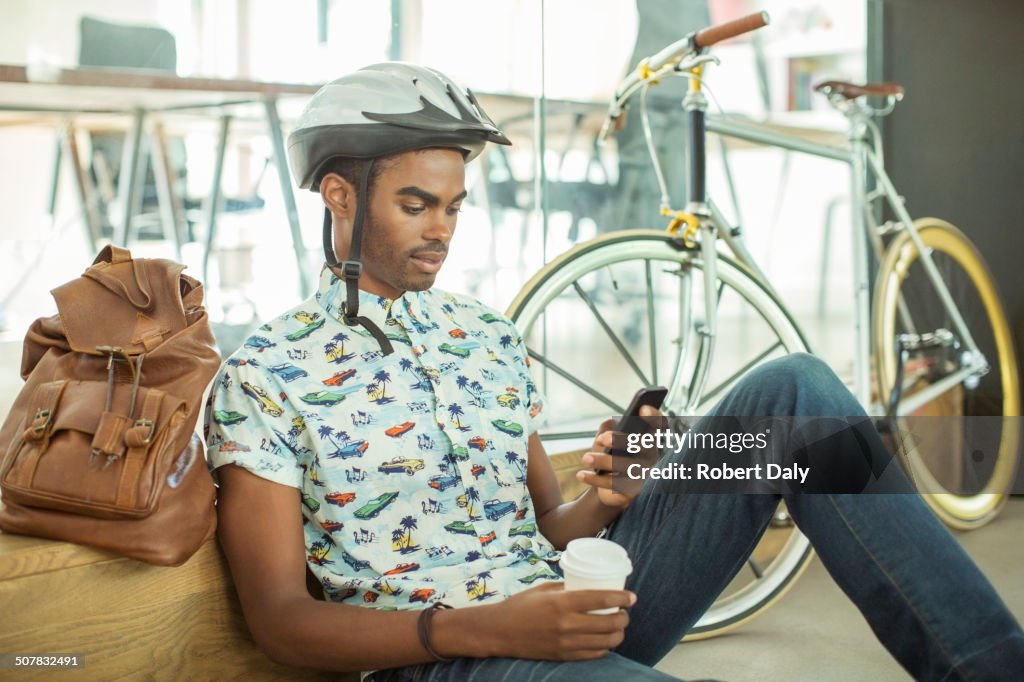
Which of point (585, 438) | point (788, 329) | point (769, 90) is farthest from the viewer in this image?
point (769, 90)

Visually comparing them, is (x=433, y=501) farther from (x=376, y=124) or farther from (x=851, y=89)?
(x=851, y=89)

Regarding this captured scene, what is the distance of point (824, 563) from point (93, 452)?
950 mm

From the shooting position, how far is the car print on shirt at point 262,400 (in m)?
1.32

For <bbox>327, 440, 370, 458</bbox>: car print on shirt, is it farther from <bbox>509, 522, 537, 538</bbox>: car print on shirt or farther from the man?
<bbox>509, 522, 537, 538</bbox>: car print on shirt

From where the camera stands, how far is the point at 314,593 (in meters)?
1.46

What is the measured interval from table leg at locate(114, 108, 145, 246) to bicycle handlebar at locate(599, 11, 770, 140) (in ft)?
3.47

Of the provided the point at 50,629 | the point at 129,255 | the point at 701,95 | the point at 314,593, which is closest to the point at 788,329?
the point at 701,95

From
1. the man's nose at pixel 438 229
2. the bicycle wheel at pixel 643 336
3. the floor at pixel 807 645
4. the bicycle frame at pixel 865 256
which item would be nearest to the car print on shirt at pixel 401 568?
the man's nose at pixel 438 229

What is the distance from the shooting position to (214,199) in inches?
100

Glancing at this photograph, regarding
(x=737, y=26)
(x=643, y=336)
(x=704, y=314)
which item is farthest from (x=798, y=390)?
(x=643, y=336)

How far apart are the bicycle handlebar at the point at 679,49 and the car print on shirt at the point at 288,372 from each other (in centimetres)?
110

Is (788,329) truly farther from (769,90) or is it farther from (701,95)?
(769,90)

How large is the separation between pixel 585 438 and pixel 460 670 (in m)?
1.43

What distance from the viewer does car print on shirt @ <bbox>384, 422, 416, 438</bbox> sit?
54.4 inches
